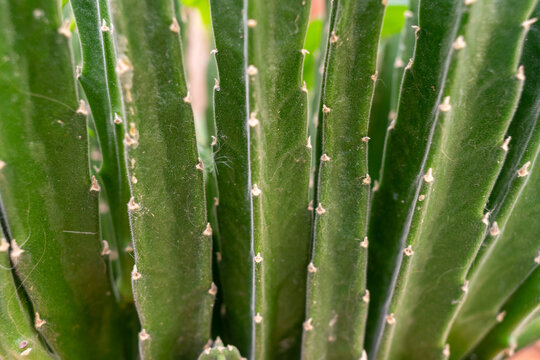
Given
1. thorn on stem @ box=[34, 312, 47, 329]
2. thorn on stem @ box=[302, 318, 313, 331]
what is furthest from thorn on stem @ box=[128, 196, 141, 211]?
thorn on stem @ box=[302, 318, 313, 331]

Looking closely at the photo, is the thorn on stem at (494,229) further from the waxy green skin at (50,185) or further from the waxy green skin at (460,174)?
the waxy green skin at (50,185)

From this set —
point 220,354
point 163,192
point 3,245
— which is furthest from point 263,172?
point 3,245

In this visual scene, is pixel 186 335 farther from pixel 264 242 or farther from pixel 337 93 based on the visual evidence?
pixel 337 93

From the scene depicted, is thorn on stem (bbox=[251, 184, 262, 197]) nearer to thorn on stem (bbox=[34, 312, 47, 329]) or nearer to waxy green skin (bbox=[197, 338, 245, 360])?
waxy green skin (bbox=[197, 338, 245, 360])

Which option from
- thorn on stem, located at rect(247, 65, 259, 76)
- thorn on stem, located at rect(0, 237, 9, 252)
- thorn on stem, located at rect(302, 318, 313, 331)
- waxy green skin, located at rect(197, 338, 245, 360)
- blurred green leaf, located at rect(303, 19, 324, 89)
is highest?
thorn on stem, located at rect(247, 65, 259, 76)

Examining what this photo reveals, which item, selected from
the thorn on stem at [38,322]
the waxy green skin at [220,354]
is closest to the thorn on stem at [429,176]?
the waxy green skin at [220,354]
